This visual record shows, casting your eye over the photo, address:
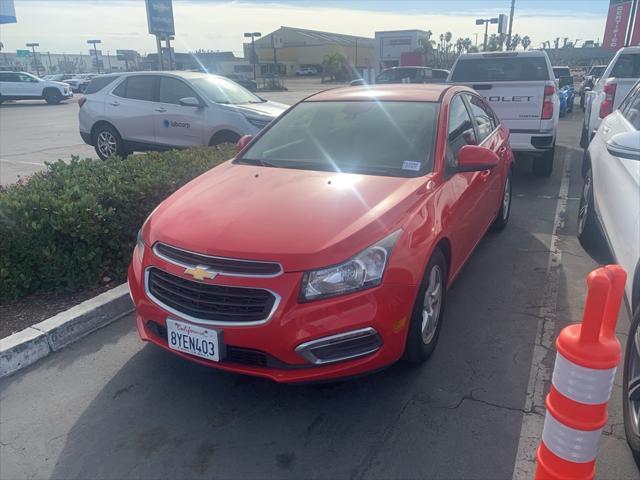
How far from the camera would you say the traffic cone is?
1.74 m

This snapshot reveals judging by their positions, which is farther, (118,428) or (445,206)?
(445,206)

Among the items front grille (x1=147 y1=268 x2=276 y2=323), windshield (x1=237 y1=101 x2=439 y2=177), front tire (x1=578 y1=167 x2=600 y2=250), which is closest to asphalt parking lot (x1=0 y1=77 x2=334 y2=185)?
windshield (x1=237 y1=101 x2=439 y2=177)

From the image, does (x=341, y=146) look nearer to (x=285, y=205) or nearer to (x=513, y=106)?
(x=285, y=205)

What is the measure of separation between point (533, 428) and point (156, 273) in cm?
218

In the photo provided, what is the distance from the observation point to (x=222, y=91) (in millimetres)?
9266

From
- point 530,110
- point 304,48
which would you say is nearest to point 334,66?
point 304,48

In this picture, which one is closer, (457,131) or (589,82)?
(457,131)

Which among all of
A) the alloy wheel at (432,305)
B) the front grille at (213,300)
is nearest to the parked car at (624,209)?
the alloy wheel at (432,305)

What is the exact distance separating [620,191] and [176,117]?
24.1 feet

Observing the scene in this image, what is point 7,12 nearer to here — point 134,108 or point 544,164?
point 134,108

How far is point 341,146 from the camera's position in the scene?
3951 millimetres

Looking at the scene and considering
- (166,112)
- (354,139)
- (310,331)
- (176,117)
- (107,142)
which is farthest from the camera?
(107,142)

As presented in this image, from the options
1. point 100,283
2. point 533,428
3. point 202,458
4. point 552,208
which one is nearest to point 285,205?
point 202,458

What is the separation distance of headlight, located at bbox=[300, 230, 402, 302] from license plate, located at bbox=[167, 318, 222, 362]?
520 millimetres
